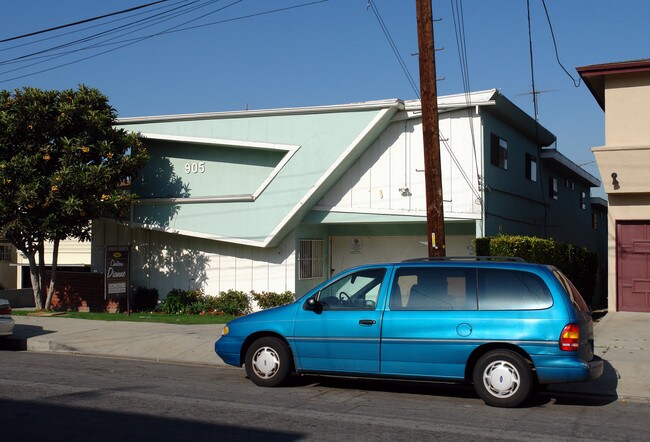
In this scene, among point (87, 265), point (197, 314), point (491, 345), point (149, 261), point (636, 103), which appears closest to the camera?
point (491, 345)

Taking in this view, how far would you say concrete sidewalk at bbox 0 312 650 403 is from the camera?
10.2 metres

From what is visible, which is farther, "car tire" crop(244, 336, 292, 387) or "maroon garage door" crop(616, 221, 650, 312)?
"maroon garage door" crop(616, 221, 650, 312)

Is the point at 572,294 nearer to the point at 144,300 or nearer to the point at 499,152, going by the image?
the point at 499,152

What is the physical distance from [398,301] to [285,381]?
1961mm

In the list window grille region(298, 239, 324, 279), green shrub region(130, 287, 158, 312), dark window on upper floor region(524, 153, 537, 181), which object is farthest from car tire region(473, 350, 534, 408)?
dark window on upper floor region(524, 153, 537, 181)

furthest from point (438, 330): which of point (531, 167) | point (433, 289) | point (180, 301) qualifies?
point (531, 167)

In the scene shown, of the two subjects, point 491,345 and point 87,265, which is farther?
point 87,265

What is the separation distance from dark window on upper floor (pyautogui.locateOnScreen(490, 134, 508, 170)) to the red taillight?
11.7 meters

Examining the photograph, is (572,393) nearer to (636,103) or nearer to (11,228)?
(636,103)

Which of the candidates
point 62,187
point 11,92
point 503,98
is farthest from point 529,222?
point 11,92

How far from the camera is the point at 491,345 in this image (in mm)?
8852

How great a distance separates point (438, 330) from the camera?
899cm

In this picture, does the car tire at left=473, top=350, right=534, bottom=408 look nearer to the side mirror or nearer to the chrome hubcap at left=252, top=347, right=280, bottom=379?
the side mirror

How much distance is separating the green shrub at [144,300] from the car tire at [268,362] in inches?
514
